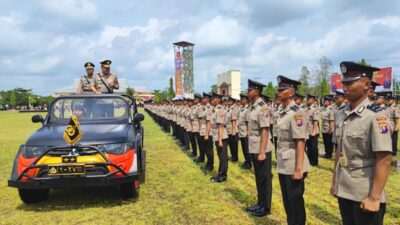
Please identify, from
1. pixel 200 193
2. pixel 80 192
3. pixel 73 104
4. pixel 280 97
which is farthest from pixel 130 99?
pixel 280 97

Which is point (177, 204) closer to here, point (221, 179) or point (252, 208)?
point (252, 208)

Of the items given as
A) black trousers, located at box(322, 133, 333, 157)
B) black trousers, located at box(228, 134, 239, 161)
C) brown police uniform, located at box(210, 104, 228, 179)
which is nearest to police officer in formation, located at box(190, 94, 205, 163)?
black trousers, located at box(228, 134, 239, 161)

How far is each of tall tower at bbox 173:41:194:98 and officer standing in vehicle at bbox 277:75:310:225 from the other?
42.8m

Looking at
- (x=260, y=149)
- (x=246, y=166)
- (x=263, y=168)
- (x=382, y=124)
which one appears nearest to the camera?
(x=382, y=124)

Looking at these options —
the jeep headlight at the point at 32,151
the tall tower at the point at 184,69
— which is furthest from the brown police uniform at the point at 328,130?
the tall tower at the point at 184,69

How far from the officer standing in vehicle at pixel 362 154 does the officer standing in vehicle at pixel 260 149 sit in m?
2.04

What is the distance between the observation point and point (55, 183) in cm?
493

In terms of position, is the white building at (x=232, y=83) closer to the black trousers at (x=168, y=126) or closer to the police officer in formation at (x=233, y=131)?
the black trousers at (x=168, y=126)

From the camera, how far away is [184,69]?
47.2 m

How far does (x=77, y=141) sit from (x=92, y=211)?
3.60 feet

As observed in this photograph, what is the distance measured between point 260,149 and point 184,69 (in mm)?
42971

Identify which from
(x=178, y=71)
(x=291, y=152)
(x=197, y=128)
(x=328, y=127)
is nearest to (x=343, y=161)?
(x=291, y=152)

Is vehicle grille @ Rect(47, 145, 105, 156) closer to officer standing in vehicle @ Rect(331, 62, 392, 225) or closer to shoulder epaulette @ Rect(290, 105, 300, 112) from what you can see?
shoulder epaulette @ Rect(290, 105, 300, 112)

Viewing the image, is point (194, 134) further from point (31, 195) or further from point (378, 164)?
point (378, 164)
